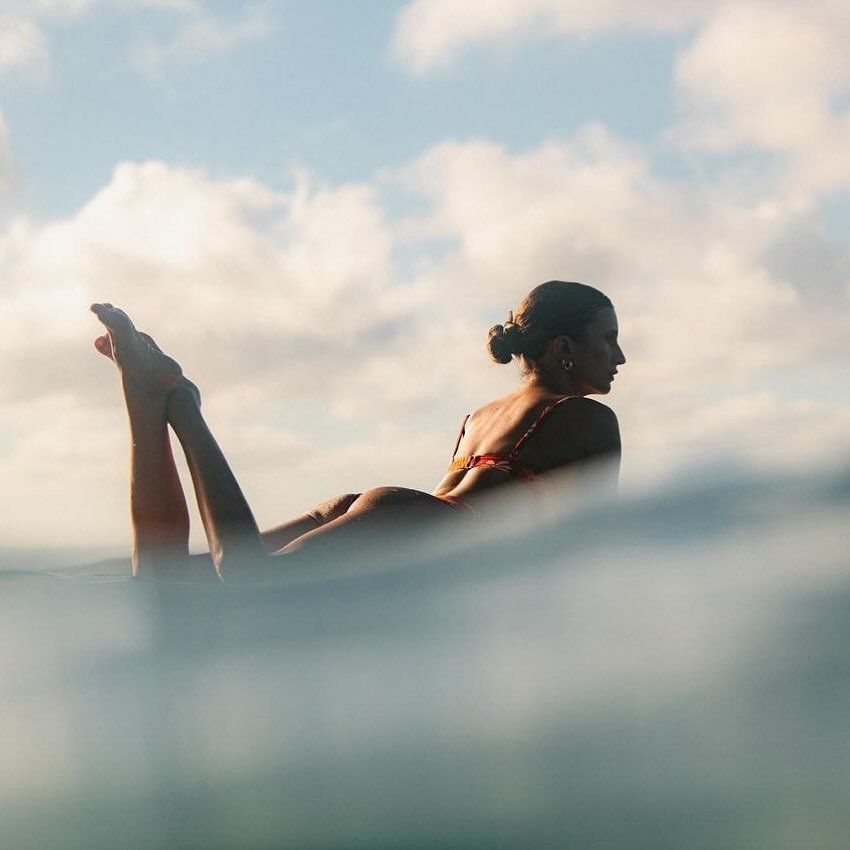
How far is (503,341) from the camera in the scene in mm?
3350

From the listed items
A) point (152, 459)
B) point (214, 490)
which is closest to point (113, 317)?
point (152, 459)

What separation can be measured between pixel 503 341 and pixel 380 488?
2.41ft

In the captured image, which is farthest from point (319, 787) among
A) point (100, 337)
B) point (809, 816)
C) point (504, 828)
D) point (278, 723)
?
point (100, 337)

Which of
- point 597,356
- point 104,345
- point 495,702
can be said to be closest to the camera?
point 495,702

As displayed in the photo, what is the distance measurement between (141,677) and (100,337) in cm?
138

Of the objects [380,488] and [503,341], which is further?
[503,341]

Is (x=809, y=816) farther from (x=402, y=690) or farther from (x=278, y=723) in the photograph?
(x=278, y=723)

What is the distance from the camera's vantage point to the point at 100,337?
309cm

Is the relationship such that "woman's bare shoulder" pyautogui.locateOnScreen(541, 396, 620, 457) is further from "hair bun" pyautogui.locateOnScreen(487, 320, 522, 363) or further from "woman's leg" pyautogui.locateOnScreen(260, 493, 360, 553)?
"woman's leg" pyautogui.locateOnScreen(260, 493, 360, 553)

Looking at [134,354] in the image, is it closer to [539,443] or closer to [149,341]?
[149,341]

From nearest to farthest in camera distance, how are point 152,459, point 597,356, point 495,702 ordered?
point 495,702 < point 152,459 < point 597,356

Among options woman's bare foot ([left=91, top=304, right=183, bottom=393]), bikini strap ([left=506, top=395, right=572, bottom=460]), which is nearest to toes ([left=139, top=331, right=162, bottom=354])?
woman's bare foot ([left=91, top=304, right=183, bottom=393])

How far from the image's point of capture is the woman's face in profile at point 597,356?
3254 millimetres

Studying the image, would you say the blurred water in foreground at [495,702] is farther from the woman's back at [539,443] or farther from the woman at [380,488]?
the woman's back at [539,443]
